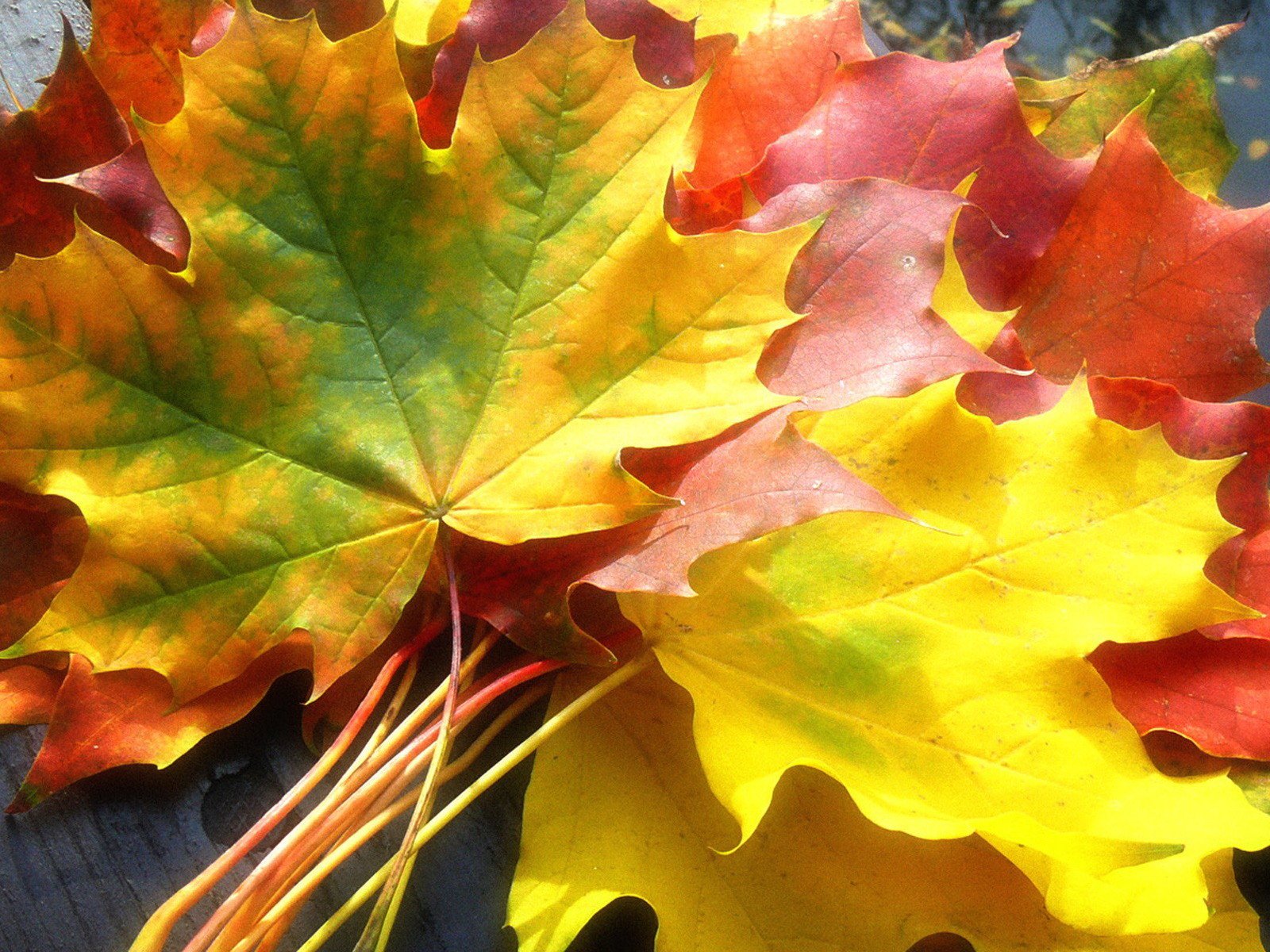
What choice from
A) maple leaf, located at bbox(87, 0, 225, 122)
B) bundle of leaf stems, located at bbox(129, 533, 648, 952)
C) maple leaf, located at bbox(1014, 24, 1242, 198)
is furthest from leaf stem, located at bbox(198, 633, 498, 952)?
maple leaf, located at bbox(1014, 24, 1242, 198)

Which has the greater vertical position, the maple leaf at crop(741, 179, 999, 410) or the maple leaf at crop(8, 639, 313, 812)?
the maple leaf at crop(741, 179, 999, 410)

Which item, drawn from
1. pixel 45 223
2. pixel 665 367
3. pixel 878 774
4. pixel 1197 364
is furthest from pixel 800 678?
pixel 45 223

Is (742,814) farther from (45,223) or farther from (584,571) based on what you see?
(45,223)

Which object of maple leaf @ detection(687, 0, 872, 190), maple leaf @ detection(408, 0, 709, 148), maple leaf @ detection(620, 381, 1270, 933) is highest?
maple leaf @ detection(408, 0, 709, 148)

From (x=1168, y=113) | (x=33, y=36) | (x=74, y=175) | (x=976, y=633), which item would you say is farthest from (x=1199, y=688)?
(x=33, y=36)

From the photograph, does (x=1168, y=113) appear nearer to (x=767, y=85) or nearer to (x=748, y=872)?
(x=767, y=85)

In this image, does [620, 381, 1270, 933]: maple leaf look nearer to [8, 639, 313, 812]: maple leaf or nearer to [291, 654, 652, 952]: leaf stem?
[291, 654, 652, 952]: leaf stem

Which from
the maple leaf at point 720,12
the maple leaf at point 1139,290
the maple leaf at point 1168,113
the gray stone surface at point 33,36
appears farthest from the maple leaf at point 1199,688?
the gray stone surface at point 33,36
